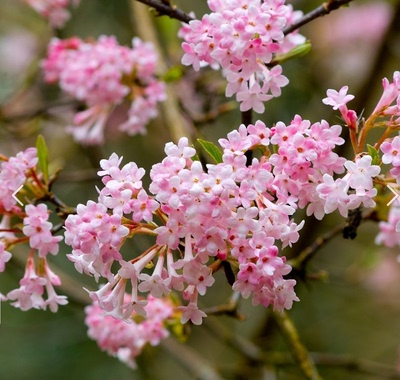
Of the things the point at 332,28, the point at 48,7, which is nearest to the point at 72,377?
the point at 48,7

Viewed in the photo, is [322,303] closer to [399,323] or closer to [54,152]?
[399,323]

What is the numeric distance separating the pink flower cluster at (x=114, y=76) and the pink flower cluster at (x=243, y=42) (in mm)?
784

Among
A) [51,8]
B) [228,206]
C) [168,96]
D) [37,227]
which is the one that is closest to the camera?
[228,206]

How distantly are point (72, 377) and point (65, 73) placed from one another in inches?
111

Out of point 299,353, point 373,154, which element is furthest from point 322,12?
point 299,353

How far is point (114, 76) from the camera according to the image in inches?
87.1

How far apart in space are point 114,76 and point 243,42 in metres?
0.95

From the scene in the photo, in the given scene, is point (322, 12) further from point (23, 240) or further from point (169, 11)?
point (23, 240)

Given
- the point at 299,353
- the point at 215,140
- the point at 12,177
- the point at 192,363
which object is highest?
→ the point at 12,177

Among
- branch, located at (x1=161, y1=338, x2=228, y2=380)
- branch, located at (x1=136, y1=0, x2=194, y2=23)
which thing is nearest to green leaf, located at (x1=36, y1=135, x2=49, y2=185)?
branch, located at (x1=136, y1=0, x2=194, y2=23)

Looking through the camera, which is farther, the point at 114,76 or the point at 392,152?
the point at 114,76

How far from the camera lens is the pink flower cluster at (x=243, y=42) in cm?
135

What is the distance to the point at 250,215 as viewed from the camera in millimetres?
1152

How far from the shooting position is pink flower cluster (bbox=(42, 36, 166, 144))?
2.22 meters
